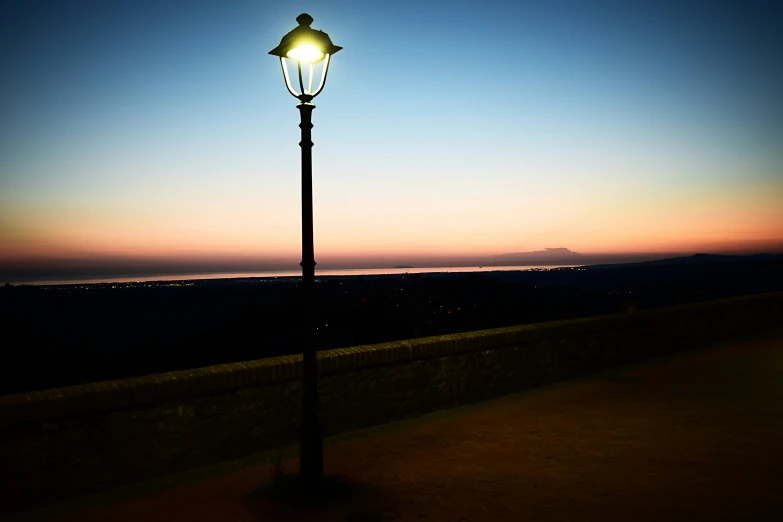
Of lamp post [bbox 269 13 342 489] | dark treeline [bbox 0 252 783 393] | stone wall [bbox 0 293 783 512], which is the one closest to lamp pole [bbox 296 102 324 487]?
lamp post [bbox 269 13 342 489]

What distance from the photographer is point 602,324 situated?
9641mm

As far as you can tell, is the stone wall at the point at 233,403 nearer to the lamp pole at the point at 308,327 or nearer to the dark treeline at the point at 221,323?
the lamp pole at the point at 308,327

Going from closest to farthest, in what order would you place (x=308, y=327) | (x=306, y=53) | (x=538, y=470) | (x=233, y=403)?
(x=306, y=53), (x=308, y=327), (x=538, y=470), (x=233, y=403)

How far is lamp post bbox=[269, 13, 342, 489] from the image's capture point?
479 centimetres

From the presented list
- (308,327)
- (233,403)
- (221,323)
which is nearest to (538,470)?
(308,327)

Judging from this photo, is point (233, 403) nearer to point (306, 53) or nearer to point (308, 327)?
point (308, 327)

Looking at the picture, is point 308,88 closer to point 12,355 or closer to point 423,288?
point 12,355

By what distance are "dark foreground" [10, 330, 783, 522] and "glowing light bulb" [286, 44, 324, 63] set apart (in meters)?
3.73

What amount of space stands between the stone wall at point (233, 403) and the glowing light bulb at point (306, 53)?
10.0 feet

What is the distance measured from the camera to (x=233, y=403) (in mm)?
5758

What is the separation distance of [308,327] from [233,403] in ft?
4.77

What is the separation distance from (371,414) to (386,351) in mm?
766


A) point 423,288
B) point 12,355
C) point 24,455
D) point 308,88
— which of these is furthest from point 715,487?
point 423,288

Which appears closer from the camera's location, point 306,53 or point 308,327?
point 306,53
